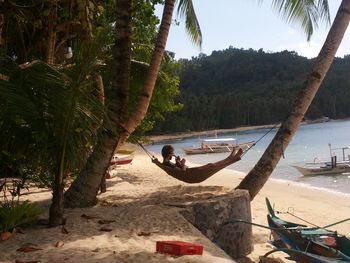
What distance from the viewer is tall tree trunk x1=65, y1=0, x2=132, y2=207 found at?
4906 mm

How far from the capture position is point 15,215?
3.96 metres

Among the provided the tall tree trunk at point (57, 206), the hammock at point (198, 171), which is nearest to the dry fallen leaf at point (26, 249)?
the tall tree trunk at point (57, 206)

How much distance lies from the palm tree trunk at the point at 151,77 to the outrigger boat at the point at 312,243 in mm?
1970

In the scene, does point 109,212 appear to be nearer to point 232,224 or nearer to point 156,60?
point 232,224

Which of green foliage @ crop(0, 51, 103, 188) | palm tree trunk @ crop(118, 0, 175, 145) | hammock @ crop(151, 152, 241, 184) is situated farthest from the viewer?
hammock @ crop(151, 152, 241, 184)

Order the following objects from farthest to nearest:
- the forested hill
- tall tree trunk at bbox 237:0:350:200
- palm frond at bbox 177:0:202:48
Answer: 1. the forested hill
2. palm frond at bbox 177:0:202:48
3. tall tree trunk at bbox 237:0:350:200

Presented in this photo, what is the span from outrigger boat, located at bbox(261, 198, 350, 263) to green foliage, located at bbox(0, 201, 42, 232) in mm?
2132

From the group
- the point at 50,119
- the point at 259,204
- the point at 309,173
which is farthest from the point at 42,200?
the point at 309,173

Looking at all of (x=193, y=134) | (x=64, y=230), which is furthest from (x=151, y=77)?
(x=193, y=134)

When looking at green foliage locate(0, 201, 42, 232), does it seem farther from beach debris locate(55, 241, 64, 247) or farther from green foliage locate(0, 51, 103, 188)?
beach debris locate(55, 241, 64, 247)

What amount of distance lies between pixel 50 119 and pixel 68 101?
0.27 m

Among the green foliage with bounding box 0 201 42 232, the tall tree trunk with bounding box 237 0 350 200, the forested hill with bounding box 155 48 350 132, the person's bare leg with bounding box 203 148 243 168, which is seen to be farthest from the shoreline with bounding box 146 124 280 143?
the green foliage with bounding box 0 201 42 232

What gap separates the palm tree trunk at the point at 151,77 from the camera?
5.40 metres

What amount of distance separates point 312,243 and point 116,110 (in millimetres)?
2366
